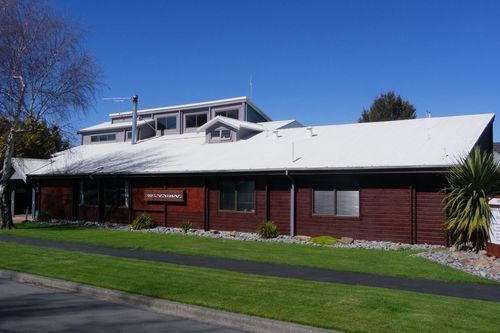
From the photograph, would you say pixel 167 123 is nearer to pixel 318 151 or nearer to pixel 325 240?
pixel 318 151

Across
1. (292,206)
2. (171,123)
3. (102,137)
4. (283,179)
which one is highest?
(171,123)

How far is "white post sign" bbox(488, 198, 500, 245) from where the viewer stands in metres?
14.9

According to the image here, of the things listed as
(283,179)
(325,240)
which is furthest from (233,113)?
(325,240)

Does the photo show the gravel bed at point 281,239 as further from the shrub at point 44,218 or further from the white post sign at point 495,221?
the shrub at point 44,218

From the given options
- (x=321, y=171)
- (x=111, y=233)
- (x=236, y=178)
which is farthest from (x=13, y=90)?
(x=321, y=171)

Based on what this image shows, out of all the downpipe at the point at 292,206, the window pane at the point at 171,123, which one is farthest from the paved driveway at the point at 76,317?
the window pane at the point at 171,123

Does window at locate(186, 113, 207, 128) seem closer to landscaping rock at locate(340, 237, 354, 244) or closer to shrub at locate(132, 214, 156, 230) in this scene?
shrub at locate(132, 214, 156, 230)

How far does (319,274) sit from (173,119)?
3267cm

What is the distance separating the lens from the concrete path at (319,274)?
10.5 metres

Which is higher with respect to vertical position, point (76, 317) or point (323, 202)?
point (323, 202)

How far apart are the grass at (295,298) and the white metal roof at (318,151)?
353 inches

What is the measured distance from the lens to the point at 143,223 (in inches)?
1011

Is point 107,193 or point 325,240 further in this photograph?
point 107,193

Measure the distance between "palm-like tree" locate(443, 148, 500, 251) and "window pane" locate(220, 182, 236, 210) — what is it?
9.53 meters
